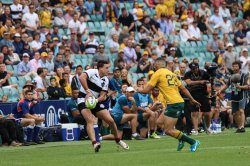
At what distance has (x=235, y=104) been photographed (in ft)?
92.9

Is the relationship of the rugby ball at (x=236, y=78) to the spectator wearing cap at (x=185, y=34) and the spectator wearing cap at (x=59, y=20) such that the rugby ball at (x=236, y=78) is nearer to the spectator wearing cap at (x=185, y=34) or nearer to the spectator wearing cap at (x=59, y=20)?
the spectator wearing cap at (x=59, y=20)

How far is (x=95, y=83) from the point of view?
20.7m

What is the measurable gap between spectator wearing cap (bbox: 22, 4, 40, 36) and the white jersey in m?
11.5

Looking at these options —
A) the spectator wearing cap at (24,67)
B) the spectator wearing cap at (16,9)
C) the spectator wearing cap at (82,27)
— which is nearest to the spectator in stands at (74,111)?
the spectator wearing cap at (24,67)

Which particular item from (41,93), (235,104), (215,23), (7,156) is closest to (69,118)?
(41,93)

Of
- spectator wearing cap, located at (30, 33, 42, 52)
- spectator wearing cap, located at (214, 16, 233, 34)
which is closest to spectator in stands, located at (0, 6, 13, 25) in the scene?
spectator wearing cap, located at (30, 33, 42, 52)

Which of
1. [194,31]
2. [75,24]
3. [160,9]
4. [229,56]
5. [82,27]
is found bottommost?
[229,56]

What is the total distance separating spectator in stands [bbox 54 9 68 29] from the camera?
1308 inches

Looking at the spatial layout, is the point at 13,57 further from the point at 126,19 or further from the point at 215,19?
the point at 215,19

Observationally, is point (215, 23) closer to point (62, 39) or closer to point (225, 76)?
point (225, 76)

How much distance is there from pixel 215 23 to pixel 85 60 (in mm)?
8893

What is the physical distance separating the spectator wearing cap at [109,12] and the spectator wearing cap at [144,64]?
10.9 ft

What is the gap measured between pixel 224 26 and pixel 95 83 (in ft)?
63.9

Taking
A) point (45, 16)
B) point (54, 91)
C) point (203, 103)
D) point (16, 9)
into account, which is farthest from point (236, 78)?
point (16, 9)
